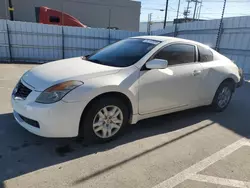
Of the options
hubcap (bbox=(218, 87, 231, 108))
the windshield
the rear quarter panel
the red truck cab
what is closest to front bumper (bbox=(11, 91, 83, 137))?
the windshield

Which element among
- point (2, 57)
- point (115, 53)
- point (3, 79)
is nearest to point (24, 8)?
point (2, 57)

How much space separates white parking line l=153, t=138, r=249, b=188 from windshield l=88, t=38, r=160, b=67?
173 cm

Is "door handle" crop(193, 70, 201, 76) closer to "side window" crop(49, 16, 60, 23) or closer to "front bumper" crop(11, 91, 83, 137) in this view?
→ "front bumper" crop(11, 91, 83, 137)

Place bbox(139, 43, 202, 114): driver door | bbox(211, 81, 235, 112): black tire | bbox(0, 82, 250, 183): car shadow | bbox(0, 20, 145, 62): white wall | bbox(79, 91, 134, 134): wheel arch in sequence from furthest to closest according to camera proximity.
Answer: bbox(0, 20, 145, 62): white wall
bbox(211, 81, 235, 112): black tire
bbox(139, 43, 202, 114): driver door
bbox(79, 91, 134, 134): wheel arch
bbox(0, 82, 250, 183): car shadow

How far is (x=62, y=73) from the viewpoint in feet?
9.66

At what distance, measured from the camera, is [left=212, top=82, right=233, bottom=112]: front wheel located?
4.56 metres

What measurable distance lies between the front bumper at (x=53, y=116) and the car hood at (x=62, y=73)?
0.20 meters

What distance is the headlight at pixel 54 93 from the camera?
104 inches

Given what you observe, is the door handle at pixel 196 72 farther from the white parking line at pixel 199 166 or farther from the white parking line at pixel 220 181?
the white parking line at pixel 220 181

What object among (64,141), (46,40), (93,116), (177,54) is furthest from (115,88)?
(46,40)

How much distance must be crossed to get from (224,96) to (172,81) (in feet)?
6.15

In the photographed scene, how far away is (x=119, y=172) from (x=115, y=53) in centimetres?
204

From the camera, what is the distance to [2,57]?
10.8 metres

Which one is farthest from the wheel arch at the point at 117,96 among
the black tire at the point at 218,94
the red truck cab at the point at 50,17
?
the red truck cab at the point at 50,17
